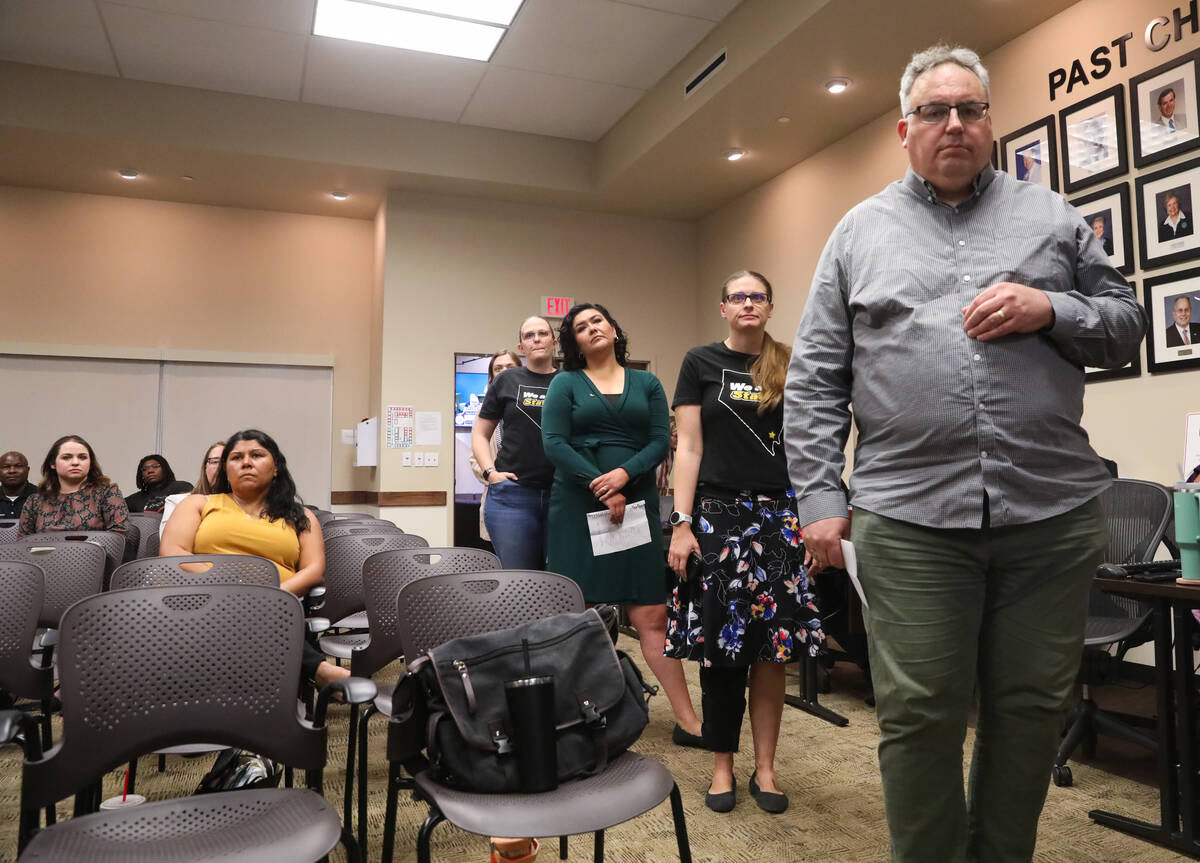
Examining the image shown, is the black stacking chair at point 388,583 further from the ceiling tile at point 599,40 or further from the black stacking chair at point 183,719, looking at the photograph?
the ceiling tile at point 599,40

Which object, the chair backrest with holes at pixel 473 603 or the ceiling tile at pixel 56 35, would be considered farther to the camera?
the ceiling tile at pixel 56 35

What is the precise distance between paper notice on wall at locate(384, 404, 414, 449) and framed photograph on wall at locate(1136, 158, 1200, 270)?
510 centimetres

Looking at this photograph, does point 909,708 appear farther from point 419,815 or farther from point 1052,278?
point 419,815

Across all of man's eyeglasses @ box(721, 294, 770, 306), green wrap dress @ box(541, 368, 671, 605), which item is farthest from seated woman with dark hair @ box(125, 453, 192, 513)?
man's eyeglasses @ box(721, 294, 770, 306)

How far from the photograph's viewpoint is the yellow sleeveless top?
276 cm

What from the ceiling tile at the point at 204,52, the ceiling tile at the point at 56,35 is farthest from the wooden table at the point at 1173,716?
the ceiling tile at the point at 56,35

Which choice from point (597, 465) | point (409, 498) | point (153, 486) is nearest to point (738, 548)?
point (597, 465)

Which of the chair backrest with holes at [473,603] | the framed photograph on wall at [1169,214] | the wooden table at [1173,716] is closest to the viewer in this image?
the chair backrest with holes at [473,603]

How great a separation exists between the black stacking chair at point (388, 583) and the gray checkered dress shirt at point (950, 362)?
1.07m

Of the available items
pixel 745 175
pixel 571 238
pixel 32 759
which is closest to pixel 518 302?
pixel 571 238

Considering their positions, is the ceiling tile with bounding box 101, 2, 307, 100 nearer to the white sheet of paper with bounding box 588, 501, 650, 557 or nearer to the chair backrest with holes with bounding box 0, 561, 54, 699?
the chair backrest with holes with bounding box 0, 561, 54, 699

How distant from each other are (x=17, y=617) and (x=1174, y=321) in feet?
14.9

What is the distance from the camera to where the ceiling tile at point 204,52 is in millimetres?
5348

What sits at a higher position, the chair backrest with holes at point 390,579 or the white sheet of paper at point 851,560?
the white sheet of paper at point 851,560
